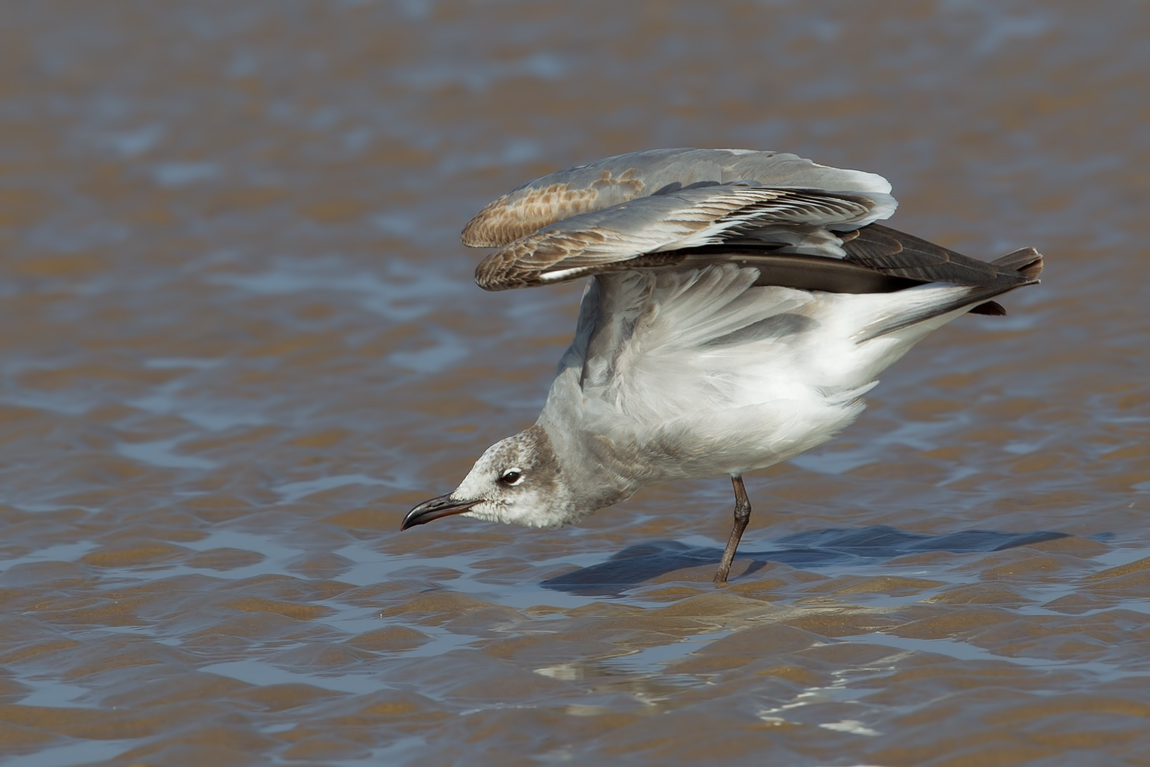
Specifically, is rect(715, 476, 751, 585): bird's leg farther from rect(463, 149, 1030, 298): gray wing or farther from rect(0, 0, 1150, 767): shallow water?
rect(463, 149, 1030, 298): gray wing

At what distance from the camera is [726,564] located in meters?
7.61

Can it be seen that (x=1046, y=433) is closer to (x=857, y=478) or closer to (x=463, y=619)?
(x=857, y=478)

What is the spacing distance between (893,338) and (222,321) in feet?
18.0

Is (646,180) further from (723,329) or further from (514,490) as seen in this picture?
(514,490)

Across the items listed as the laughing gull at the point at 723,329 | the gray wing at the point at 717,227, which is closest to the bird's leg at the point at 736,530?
the laughing gull at the point at 723,329

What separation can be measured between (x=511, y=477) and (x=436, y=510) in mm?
393

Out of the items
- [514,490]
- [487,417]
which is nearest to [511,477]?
[514,490]

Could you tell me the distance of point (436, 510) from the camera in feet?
25.3

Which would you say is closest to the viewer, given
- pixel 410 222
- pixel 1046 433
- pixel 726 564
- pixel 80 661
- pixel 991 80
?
pixel 80 661

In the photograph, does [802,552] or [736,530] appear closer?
[736,530]

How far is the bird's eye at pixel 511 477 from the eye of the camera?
7621mm

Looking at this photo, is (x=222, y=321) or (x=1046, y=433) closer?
(x=1046, y=433)

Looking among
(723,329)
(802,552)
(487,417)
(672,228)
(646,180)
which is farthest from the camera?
(487,417)

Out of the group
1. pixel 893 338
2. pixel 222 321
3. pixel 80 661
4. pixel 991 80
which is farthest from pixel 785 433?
pixel 991 80
